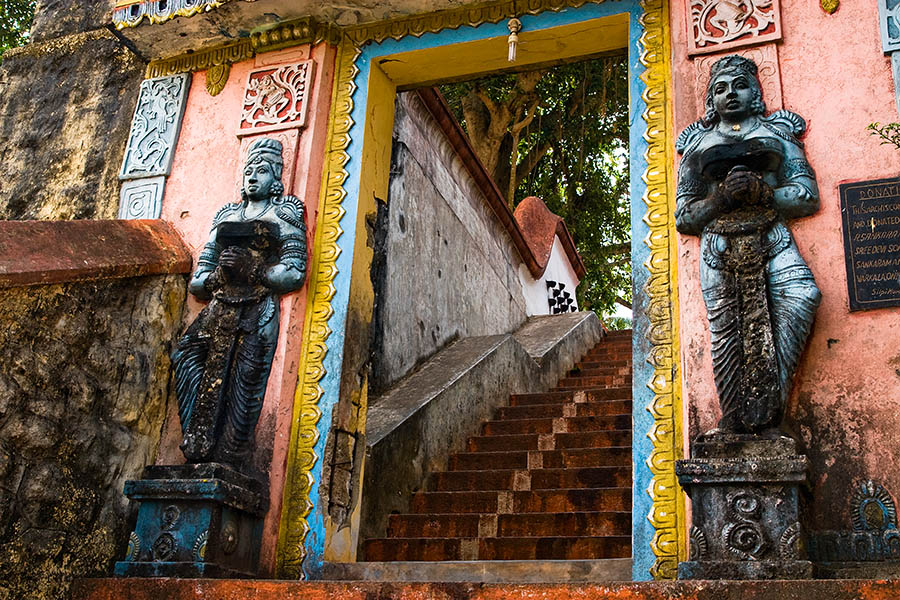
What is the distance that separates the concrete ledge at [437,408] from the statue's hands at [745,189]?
2.82m

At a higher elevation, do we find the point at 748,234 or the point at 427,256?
the point at 427,256

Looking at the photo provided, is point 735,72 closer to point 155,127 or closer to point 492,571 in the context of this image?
point 492,571

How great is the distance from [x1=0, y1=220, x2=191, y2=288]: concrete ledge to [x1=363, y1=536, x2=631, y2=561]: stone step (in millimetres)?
2011

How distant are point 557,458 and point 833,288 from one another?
2.61m

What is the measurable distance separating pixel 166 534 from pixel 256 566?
503mm

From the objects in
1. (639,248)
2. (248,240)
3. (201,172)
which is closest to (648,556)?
(639,248)

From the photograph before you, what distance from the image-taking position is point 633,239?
14.8 feet

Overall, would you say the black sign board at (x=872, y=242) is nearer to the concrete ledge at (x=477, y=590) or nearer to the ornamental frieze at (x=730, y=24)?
the ornamental frieze at (x=730, y=24)

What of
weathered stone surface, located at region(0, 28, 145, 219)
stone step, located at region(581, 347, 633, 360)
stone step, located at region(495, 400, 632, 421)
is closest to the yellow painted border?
weathered stone surface, located at region(0, 28, 145, 219)

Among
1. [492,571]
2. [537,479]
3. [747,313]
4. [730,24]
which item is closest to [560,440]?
[537,479]

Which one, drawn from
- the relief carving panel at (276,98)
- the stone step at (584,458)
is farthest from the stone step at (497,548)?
the relief carving panel at (276,98)

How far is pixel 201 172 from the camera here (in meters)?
5.51

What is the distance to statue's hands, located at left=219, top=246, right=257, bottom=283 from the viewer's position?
15.9 ft

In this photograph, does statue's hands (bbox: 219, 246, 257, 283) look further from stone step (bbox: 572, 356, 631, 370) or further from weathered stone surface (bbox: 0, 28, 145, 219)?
stone step (bbox: 572, 356, 631, 370)
